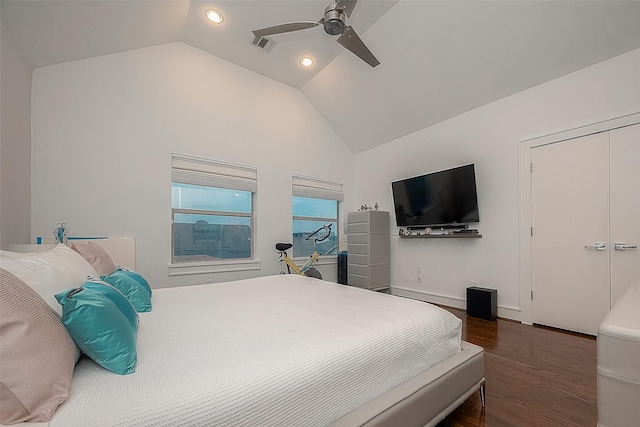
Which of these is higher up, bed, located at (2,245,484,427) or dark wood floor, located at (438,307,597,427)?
bed, located at (2,245,484,427)

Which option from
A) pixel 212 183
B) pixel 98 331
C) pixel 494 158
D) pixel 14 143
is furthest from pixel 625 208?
pixel 14 143

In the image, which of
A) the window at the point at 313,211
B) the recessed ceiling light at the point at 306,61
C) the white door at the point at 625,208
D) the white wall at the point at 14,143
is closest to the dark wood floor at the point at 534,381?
the white door at the point at 625,208

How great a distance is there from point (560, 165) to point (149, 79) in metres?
4.82

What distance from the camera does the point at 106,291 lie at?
1.11m

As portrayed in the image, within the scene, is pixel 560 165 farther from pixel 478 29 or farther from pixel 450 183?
pixel 478 29

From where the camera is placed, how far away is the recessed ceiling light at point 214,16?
10.0 feet

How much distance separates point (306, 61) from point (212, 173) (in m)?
2.10

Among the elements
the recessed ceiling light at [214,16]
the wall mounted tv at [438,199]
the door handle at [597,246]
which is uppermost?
the recessed ceiling light at [214,16]

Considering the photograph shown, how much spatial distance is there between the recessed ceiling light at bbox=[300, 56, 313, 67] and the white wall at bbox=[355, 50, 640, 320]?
186 cm

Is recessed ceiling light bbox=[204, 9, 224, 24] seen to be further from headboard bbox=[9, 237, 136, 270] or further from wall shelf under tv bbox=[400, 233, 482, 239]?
wall shelf under tv bbox=[400, 233, 482, 239]

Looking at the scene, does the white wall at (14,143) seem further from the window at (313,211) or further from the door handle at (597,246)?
the door handle at (597,246)

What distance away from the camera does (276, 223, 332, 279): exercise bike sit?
4.05 meters

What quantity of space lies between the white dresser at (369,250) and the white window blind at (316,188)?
56cm

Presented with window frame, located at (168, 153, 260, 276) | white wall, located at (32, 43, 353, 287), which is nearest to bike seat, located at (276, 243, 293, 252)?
white wall, located at (32, 43, 353, 287)
